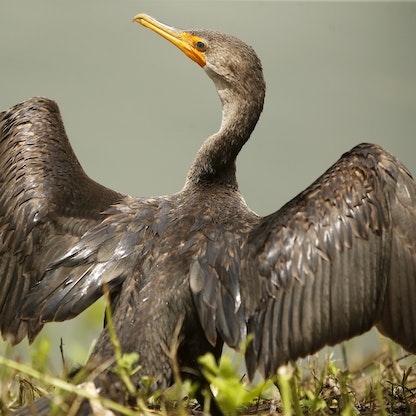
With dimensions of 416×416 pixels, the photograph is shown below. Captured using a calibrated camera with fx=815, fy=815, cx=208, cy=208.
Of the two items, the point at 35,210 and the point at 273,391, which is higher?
the point at 35,210

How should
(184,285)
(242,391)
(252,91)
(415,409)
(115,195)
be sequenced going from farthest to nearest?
(252,91), (115,195), (415,409), (184,285), (242,391)

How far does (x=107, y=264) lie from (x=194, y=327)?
1.71 ft

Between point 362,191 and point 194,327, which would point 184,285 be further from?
point 362,191

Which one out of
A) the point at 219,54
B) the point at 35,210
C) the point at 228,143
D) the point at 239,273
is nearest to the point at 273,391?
the point at 239,273

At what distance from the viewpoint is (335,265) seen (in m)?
3.55

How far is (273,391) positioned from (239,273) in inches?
51.2

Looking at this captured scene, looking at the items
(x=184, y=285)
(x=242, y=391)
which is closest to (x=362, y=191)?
(x=184, y=285)

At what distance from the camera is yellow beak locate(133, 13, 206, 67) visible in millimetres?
5043

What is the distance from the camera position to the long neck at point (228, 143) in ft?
15.0

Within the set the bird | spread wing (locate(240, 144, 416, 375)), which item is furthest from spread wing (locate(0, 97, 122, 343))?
spread wing (locate(240, 144, 416, 375))

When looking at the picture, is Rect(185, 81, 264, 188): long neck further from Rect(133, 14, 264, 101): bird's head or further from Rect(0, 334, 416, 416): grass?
Rect(0, 334, 416, 416): grass

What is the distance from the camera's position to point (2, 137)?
4.60 meters

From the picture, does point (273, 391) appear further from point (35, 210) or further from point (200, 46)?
point (200, 46)

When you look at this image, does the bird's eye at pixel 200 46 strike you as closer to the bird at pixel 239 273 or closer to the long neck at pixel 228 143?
the long neck at pixel 228 143
